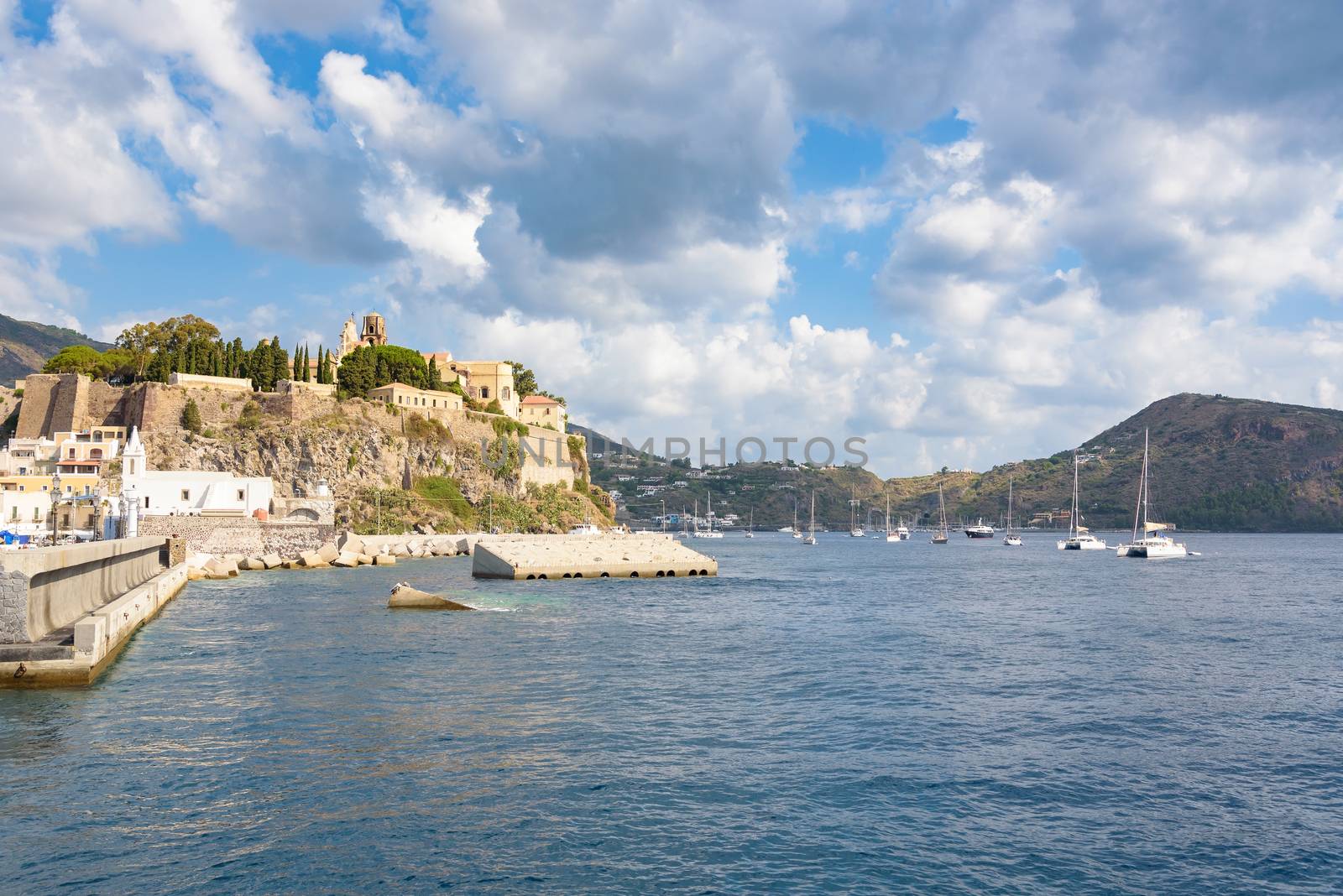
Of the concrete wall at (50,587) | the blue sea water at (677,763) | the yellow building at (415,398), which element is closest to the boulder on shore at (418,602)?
the blue sea water at (677,763)

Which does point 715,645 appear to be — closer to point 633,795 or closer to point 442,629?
point 442,629

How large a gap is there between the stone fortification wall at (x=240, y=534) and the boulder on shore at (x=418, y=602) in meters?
39.1

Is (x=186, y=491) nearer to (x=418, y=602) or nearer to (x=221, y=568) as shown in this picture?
(x=221, y=568)

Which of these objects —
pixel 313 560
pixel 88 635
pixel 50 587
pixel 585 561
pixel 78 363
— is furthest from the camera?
pixel 78 363

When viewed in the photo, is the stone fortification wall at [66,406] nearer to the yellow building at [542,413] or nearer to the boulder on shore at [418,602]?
the yellow building at [542,413]

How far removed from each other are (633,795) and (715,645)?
16870 mm

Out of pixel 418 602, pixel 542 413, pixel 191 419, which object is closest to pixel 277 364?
pixel 191 419

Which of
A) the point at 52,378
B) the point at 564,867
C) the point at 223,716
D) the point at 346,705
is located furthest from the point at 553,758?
the point at 52,378

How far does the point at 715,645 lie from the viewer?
1216 inches

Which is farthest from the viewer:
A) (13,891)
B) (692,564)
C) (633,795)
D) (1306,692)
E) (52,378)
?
(52,378)

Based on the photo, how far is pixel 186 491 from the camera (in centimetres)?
7706

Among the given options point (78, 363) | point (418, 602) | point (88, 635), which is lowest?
point (418, 602)

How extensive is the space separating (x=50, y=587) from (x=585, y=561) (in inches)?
1660

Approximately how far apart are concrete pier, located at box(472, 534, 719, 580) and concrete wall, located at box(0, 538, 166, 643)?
28737 millimetres
